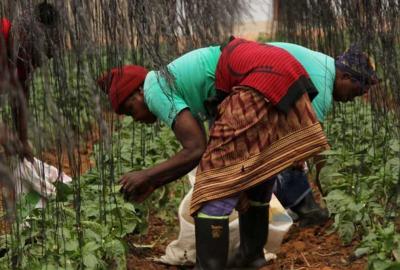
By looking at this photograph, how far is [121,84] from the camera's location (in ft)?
9.70

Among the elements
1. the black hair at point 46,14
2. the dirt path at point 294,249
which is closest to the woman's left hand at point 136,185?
the dirt path at point 294,249

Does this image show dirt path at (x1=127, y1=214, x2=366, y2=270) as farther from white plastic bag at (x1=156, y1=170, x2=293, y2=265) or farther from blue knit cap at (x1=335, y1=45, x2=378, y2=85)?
blue knit cap at (x1=335, y1=45, x2=378, y2=85)

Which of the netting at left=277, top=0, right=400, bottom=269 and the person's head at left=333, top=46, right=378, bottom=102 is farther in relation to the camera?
the person's head at left=333, top=46, right=378, bottom=102

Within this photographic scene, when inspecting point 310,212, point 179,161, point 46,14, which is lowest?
point 310,212

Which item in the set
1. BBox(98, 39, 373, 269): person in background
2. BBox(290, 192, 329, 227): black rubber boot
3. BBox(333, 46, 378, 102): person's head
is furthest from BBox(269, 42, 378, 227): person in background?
BBox(290, 192, 329, 227): black rubber boot

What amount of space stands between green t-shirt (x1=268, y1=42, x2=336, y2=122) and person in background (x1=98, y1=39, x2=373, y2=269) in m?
0.27

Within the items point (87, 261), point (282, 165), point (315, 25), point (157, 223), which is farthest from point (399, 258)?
point (315, 25)

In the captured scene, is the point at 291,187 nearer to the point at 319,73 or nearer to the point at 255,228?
the point at 255,228

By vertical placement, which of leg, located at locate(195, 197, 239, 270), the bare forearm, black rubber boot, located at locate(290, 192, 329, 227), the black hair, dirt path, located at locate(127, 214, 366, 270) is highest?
the black hair

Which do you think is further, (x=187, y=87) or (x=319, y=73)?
(x=319, y=73)

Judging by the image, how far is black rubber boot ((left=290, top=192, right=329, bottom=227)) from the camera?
3.89 m

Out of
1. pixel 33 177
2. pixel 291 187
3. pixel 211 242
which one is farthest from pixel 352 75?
pixel 33 177

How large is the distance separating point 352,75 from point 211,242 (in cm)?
91

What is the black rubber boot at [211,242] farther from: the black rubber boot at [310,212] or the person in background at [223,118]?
the black rubber boot at [310,212]
